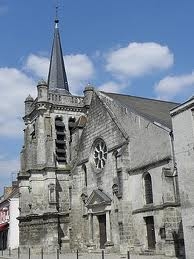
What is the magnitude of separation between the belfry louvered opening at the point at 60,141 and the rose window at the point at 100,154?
5.38 meters

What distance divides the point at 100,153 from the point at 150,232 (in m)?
7.00

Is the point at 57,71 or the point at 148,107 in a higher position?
the point at 57,71

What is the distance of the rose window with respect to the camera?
26.5 meters

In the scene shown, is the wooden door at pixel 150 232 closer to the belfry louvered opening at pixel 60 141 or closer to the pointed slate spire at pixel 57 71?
the belfry louvered opening at pixel 60 141

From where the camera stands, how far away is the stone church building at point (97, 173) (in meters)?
21.1

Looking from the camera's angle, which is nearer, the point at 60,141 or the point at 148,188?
the point at 148,188

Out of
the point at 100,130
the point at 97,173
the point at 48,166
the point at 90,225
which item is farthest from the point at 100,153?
the point at 48,166

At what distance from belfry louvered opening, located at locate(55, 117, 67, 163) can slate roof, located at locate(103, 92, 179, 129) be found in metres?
6.59

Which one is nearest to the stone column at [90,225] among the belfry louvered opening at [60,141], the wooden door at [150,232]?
the wooden door at [150,232]

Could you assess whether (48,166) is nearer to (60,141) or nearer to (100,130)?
(60,141)

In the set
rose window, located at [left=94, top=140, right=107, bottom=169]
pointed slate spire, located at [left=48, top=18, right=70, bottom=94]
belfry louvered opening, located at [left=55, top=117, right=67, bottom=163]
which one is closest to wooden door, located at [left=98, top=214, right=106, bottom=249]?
rose window, located at [left=94, top=140, right=107, bottom=169]

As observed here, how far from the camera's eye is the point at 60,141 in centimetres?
3288

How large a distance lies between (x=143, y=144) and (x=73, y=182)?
8.54m

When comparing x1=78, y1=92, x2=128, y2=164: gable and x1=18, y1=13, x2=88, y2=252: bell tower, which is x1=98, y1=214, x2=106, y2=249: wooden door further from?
x1=78, y1=92, x2=128, y2=164: gable
